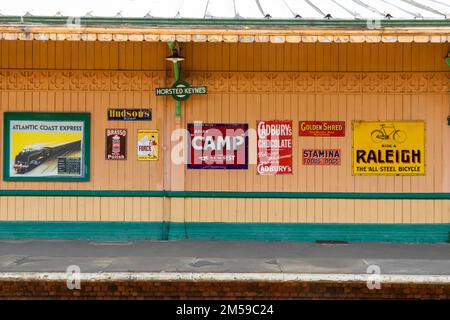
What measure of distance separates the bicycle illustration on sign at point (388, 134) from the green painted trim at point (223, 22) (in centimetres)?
256

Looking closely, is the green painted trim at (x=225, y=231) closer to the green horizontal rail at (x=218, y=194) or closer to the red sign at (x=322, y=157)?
the green horizontal rail at (x=218, y=194)

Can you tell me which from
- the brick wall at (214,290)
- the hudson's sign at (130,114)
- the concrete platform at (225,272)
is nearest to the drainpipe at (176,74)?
the hudson's sign at (130,114)

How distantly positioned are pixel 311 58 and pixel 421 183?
3.13m

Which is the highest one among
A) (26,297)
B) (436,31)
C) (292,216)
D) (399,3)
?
(399,3)

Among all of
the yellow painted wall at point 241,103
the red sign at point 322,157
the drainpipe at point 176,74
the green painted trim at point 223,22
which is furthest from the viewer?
the red sign at point 322,157

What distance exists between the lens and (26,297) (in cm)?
891

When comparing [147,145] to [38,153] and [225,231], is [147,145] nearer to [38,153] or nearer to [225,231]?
[38,153]

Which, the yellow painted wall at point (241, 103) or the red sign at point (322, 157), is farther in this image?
the red sign at point (322, 157)

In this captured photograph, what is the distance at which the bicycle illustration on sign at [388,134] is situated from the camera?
12508 mm

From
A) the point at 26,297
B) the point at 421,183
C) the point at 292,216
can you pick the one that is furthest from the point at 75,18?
the point at 421,183

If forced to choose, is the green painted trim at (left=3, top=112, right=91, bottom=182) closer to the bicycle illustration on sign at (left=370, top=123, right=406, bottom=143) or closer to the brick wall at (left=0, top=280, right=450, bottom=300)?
the brick wall at (left=0, top=280, right=450, bottom=300)

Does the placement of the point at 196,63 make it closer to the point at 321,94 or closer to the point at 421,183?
the point at 321,94

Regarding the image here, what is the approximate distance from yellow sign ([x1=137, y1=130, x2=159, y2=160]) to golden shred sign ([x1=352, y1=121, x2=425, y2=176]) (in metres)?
3.75

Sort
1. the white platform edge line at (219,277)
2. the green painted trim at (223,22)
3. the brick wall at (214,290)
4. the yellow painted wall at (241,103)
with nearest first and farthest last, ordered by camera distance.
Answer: the brick wall at (214,290) → the white platform edge line at (219,277) → the green painted trim at (223,22) → the yellow painted wall at (241,103)
